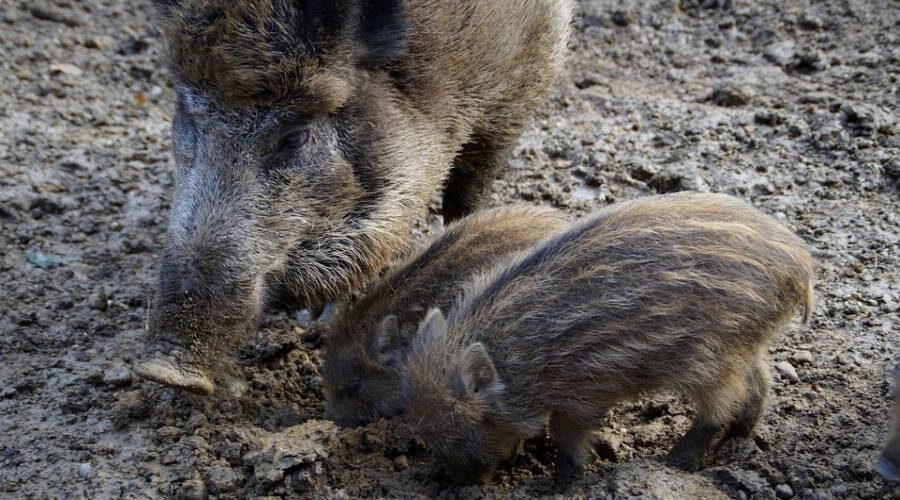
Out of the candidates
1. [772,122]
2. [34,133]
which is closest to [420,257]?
[772,122]

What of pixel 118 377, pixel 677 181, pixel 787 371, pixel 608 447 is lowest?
pixel 118 377

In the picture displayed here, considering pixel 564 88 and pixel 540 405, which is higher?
pixel 564 88

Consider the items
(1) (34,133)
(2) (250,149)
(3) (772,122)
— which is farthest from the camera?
(1) (34,133)

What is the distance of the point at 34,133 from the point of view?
4727 mm

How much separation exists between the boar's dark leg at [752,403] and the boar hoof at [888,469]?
464mm

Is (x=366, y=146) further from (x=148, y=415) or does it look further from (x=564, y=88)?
(x=564, y=88)

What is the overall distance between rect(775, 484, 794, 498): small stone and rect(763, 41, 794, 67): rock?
271 centimetres

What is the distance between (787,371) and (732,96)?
1.84m

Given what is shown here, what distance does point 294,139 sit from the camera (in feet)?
9.85

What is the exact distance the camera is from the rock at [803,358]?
3.25 m

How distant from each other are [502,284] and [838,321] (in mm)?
1299

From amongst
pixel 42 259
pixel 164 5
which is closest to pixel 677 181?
pixel 164 5

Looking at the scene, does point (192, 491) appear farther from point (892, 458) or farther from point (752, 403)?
point (892, 458)

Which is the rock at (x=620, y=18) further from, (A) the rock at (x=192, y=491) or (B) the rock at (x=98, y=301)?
(A) the rock at (x=192, y=491)
